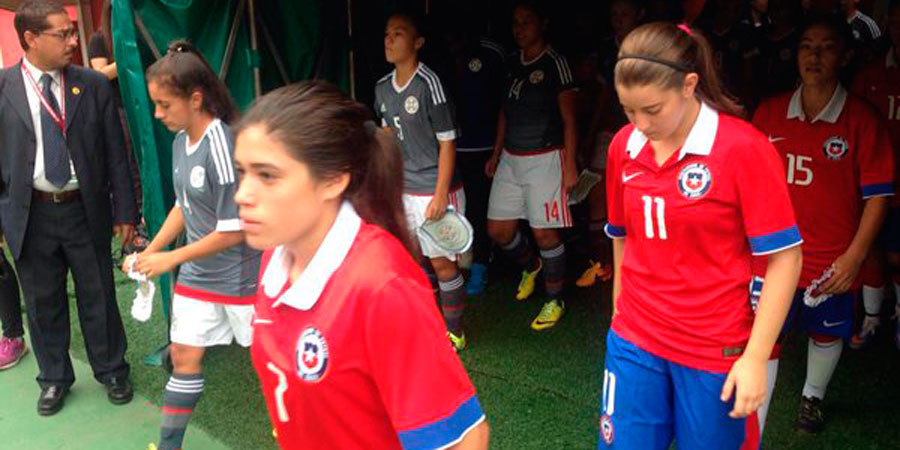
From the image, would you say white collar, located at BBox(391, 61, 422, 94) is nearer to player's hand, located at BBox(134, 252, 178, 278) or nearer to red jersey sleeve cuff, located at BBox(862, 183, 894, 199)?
player's hand, located at BBox(134, 252, 178, 278)

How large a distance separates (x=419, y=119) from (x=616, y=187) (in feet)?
6.60

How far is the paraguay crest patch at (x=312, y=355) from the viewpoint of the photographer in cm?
140

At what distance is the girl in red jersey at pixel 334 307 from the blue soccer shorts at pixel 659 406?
2.99ft

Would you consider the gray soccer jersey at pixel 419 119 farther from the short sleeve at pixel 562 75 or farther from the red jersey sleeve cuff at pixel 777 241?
the red jersey sleeve cuff at pixel 777 241

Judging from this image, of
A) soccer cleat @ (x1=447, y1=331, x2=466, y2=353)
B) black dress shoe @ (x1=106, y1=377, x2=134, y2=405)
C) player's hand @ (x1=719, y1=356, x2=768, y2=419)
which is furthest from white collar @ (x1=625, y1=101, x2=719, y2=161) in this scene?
black dress shoe @ (x1=106, y1=377, x2=134, y2=405)

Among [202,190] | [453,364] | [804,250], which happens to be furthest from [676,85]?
[202,190]

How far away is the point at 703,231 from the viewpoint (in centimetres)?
205

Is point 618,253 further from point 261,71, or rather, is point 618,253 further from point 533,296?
point 261,71

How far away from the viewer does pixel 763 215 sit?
195 cm

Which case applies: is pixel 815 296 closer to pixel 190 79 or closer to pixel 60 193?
pixel 190 79

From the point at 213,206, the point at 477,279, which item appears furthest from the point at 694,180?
the point at 477,279

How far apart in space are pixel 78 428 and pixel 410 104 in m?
2.36

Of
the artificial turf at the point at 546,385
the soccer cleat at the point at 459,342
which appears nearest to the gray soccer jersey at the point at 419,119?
the soccer cleat at the point at 459,342

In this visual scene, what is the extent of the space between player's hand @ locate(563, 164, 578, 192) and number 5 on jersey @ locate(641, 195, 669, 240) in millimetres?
2399
